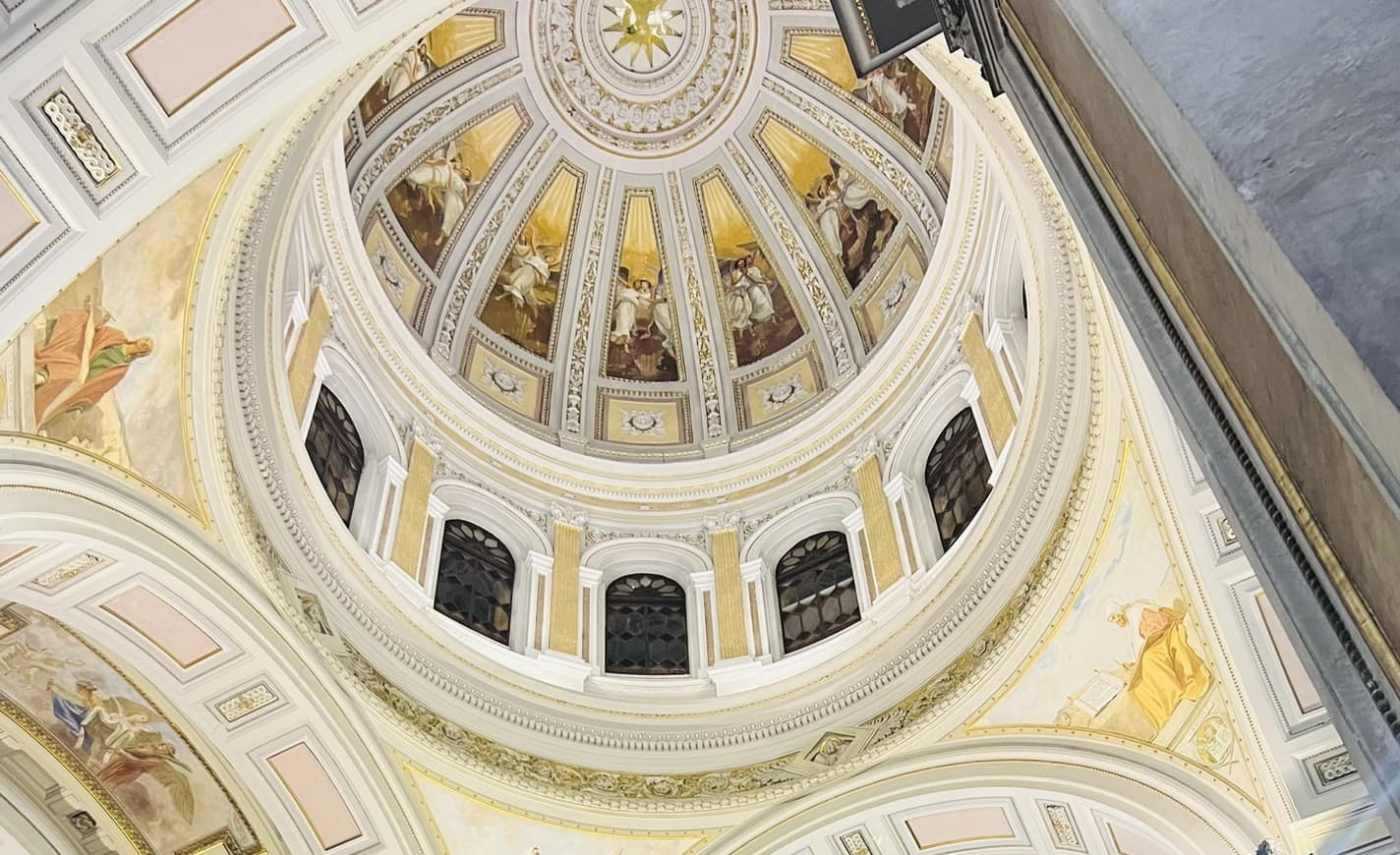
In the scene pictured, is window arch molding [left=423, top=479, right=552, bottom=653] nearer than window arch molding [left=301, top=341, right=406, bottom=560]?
No

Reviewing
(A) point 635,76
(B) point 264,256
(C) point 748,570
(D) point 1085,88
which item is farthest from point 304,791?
(A) point 635,76

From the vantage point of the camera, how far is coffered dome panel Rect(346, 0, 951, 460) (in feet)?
51.7

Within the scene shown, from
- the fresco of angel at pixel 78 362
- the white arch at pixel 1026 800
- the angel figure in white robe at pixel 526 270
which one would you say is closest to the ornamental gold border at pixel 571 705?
the white arch at pixel 1026 800

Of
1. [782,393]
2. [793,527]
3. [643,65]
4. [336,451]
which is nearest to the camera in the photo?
[336,451]

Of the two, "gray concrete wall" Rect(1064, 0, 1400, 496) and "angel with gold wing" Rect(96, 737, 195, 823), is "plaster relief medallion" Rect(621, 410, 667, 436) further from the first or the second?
"gray concrete wall" Rect(1064, 0, 1400, 496)

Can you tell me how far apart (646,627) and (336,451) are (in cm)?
370

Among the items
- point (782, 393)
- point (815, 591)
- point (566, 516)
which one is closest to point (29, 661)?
point (566, 516)

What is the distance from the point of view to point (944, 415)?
43.7 ft

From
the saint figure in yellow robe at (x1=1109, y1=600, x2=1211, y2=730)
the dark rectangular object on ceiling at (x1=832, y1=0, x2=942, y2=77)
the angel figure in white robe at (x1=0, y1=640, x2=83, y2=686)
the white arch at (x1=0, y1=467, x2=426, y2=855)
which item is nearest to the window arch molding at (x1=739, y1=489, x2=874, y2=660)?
the saint figure in yellow robe at (x1=1109, y1=600, x2=1211, y2=730)

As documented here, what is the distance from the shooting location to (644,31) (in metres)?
18.4

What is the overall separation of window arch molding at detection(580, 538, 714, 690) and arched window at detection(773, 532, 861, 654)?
827 mm

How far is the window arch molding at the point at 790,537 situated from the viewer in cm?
1320

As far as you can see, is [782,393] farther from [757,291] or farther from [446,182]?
[446,182]

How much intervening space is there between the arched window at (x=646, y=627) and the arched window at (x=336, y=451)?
303 cm
